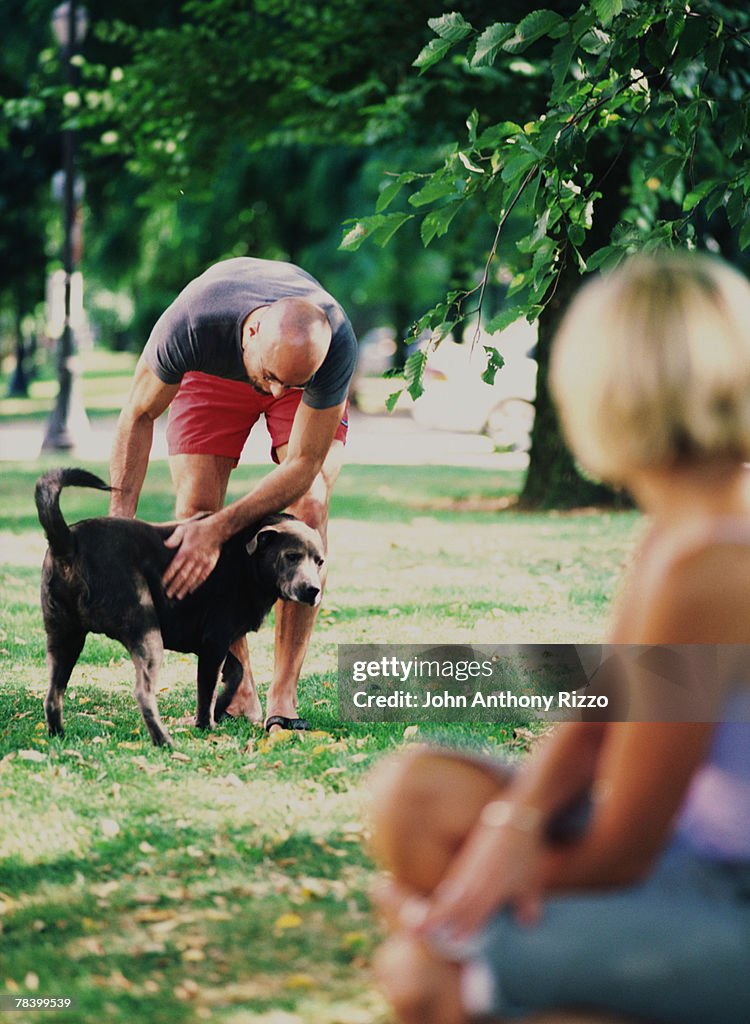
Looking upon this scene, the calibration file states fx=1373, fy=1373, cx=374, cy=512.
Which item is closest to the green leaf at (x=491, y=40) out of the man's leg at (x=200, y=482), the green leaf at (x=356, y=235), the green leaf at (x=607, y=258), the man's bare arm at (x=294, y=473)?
the green leaf at (x=356, y=235)

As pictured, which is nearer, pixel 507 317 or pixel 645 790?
pixel 645 790

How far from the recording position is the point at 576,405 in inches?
84.5

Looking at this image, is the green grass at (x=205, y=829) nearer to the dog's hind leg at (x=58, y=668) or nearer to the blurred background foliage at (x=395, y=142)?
the dog's hind leg at (x=58, y=668)

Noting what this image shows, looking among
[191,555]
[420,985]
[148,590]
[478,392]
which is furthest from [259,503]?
[478,392]

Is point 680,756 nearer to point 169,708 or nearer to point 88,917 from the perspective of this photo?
point 88,917

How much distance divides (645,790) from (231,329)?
3846 mm

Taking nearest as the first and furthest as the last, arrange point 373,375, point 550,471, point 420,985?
point 420,985
point 550,471
point 373,375

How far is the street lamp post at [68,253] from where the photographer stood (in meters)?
17.7

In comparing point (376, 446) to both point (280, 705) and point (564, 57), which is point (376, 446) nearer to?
point (280, 705)

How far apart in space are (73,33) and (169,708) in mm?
14007

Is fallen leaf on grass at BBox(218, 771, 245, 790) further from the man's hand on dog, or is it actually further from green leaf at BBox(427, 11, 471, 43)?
green leaf at BBox(427, 11, 471, 43)

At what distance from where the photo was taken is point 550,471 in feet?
45.5

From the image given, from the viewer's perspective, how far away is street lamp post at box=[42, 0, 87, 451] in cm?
1767

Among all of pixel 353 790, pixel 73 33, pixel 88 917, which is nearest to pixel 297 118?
pixel 73 33
